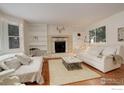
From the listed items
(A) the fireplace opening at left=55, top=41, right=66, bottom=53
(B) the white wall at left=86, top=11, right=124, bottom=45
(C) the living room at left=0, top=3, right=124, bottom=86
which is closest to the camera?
(C) the living room at left=0, top=3, right=124, bottom=86

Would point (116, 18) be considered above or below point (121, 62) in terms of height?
above

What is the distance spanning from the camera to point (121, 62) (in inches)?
110

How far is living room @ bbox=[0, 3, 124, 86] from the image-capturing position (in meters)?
1.92

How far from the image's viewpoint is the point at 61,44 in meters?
5.80

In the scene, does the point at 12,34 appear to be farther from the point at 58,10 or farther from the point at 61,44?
the point at 61,44

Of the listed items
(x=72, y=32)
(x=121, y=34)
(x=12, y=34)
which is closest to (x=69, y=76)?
(x=12, y=34)

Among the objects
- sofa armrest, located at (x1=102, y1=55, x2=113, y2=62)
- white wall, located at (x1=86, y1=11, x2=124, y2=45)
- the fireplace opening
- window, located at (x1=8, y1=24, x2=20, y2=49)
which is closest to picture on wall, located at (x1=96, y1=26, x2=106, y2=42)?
white wall, located at (x1=86, y1=11, x2=124, y2=45)

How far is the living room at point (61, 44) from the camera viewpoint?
75.5 inches

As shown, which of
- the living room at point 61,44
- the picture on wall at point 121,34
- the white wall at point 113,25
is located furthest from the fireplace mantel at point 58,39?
→ the picture on wall at point 121,34

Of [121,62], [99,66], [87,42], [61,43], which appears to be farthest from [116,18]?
[61,43]

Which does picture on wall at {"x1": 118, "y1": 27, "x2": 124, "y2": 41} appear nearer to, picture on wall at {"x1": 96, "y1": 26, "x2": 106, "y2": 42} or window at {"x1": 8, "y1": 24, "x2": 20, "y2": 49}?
picture on wall at {"x1": 96, "y1": 26, "x2": 106, "y2": 42}
